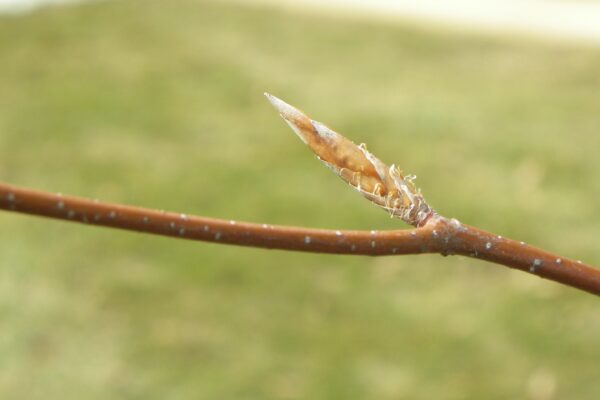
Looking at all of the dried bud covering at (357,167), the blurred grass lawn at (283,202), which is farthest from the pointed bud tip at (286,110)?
the blurred grass lawn at (283,202)

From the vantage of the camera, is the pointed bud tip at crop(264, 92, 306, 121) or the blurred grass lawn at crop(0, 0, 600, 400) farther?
the blurred grass lawn at crop(0, 0, 600, 400)

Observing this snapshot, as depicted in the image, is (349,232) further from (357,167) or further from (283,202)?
(283,202)

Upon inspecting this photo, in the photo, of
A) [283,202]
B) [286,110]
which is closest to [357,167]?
[286,110]

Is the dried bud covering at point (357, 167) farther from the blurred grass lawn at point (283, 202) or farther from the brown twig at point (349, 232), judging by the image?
the blurred grass lawn at point (283, 202)

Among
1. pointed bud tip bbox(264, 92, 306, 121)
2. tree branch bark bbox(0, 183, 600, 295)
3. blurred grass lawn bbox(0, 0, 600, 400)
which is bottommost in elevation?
blurred grass lawn bbox(0, 0, 600, 400)

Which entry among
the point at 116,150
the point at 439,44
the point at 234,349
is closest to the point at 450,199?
the point at 234,349

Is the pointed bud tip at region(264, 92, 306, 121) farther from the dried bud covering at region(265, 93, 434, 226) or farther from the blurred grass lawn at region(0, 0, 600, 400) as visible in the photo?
the blurred grass lawn at region(0, 0, 600, 400)

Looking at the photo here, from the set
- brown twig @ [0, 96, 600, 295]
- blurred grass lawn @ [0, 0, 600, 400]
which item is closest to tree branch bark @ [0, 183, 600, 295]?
brown twig @ [0, 96, 600, 295]

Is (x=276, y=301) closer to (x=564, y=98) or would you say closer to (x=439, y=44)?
(x=564, y=98)
